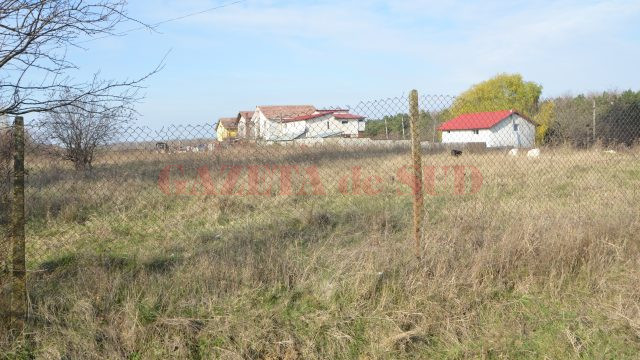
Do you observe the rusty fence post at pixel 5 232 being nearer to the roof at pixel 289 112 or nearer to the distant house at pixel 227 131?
the distant house at pixel 227 131

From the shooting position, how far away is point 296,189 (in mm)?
8719

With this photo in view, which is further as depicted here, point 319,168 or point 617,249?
point 319,168

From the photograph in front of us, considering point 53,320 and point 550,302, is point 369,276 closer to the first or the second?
point 550,302

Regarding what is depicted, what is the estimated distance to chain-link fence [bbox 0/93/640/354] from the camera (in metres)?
4.02

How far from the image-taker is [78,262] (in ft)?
13.6

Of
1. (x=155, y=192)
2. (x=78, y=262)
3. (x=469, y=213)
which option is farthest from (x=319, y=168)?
(x=78, y=262)

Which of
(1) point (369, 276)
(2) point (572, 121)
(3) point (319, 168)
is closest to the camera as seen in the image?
(1) point (369, 276)

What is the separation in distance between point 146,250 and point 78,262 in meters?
0.67

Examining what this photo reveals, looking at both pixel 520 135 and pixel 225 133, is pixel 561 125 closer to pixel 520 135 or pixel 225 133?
pixel 520 135

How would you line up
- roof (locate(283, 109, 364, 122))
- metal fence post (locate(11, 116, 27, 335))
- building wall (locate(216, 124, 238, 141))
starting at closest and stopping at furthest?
1. metal fence post (locate(11, 116, 27, 335))
2. roof (locate(283, 109, 364, 122))
3. building wall (locate(216, 124, 238, 141))

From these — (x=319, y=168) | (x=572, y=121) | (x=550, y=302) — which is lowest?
(x=550, y=302)

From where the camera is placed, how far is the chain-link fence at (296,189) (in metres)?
4.02

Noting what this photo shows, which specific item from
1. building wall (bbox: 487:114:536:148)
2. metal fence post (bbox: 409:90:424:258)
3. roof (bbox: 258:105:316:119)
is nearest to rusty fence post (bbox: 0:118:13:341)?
roof (bbox: 258:105:316:119)

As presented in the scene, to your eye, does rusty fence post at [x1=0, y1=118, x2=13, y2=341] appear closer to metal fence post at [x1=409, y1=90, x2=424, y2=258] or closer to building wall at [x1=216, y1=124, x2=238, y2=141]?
building wall at [x1=216, y1=124, x2=238, y2=141]
